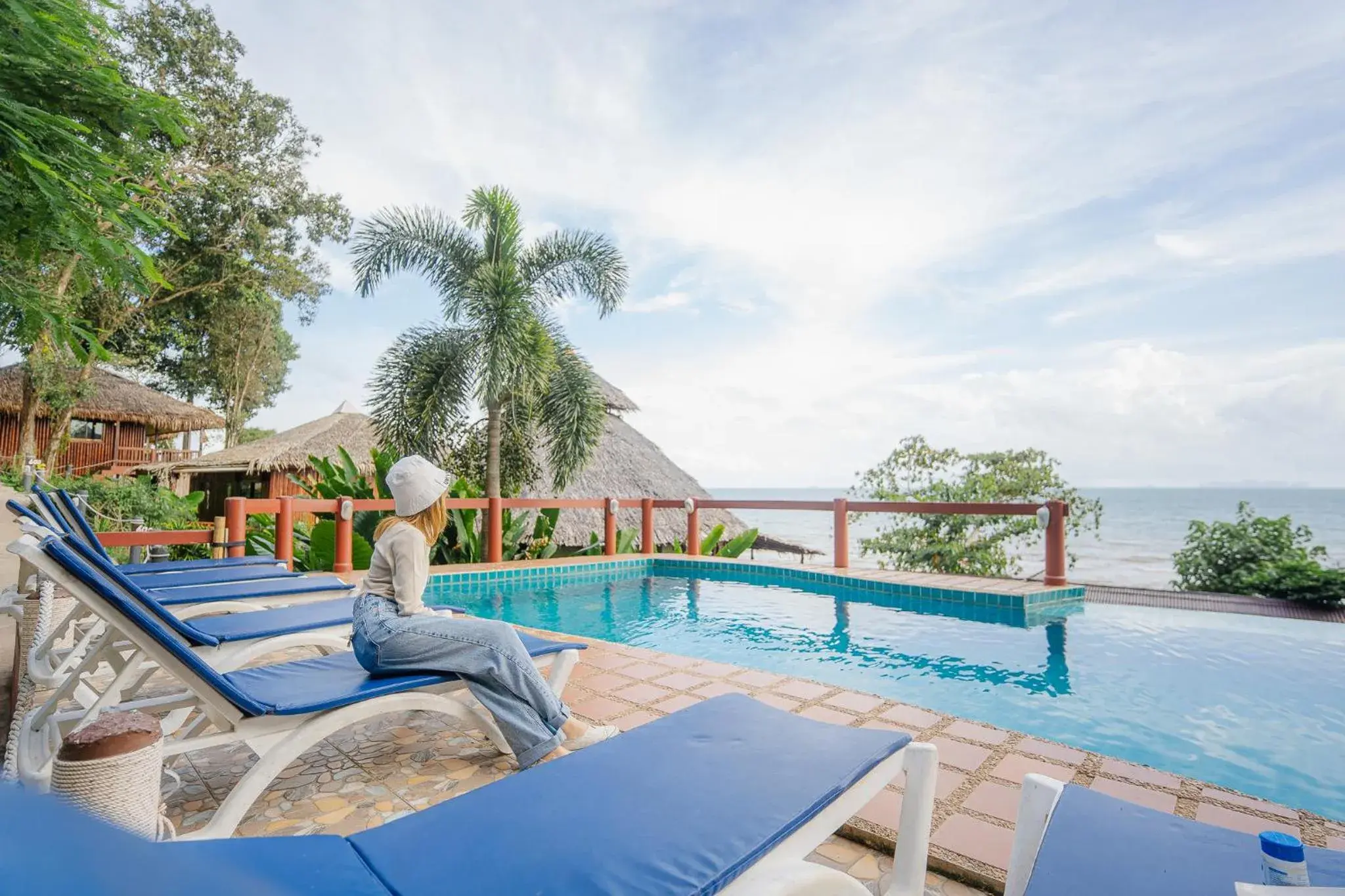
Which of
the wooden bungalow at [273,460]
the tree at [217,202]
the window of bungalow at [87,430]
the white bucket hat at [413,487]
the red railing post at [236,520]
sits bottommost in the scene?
the red railing post at [236,520]

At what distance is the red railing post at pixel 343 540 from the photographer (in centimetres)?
738

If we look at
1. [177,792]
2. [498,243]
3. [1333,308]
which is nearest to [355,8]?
[498,243]

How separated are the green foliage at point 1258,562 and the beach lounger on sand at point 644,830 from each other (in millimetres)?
7860

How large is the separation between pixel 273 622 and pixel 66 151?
10.6ft

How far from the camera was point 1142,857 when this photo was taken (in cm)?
124

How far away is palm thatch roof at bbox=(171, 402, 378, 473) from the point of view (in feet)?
56.2

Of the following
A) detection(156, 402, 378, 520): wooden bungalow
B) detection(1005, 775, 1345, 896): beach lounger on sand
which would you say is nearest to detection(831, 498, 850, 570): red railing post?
detection(1005, 775, 1345, 896): beach lounger on sand

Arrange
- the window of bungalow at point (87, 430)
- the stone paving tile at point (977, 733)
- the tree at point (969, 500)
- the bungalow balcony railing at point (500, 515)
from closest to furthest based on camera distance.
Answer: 1. the stone paving tile at point (977, 733)
2. the bungalow balcony railing at point (500, 515)
3. the tree at point (969, 500)
4. the window of bungalow at point (87, 430)

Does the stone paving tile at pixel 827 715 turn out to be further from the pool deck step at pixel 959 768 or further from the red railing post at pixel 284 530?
the red railing post at pixel 284 530

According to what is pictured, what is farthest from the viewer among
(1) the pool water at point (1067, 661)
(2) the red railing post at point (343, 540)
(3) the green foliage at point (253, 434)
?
(3) the green foliage at point (253, 434)

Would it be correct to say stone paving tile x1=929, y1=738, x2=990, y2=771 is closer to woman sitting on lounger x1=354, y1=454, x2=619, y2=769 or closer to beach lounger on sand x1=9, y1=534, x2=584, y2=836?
woman sitting on lounger x1=354, y1=454, x2=619, y2=769

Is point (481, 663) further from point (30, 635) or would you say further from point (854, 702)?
point (30, 635)

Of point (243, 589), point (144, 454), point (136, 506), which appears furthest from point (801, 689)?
point (144, 454)

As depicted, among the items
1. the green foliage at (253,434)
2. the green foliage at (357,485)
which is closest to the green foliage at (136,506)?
the green foliage at (357,485)
